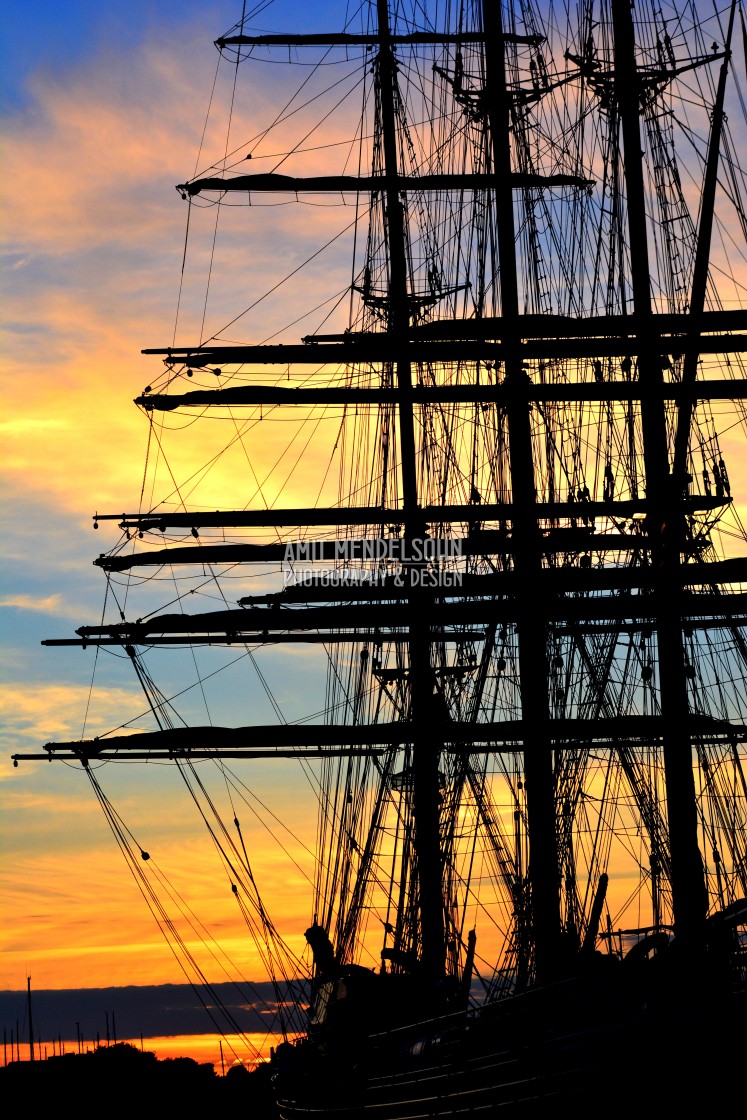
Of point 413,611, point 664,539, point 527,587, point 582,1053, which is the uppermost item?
point 413,611

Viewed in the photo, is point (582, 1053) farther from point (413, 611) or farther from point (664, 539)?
point (413, 611)

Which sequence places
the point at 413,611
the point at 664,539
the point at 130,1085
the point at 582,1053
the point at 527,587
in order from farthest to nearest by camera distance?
the point at 130,1085
the point at 413,611
the point at 527,587
the point at 664,539
the point at 582,1053

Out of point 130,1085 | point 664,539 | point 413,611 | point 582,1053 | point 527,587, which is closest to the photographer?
point 582,1053

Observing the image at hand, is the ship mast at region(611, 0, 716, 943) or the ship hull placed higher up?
the ship mast at region(611, 0, 716, 943)

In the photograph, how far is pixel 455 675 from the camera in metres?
40.8

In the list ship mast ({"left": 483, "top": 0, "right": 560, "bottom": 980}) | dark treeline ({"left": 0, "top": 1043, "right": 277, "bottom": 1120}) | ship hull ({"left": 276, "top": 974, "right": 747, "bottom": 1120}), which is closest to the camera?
ship hull ({"left": 276, "top": 974, "right": 747, "bottom": 1120})

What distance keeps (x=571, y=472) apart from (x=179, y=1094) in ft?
164

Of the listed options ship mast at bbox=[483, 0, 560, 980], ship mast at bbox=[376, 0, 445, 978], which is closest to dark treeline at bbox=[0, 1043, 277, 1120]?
ship mast at bbox=[376, 0, 445, 978]

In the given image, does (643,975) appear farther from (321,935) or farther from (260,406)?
(260,406)

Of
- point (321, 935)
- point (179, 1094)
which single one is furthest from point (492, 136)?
point (179, 1094)

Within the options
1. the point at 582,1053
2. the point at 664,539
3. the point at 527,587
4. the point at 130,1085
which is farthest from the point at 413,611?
the point at 130,1085

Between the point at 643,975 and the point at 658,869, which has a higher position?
the point at 658,869

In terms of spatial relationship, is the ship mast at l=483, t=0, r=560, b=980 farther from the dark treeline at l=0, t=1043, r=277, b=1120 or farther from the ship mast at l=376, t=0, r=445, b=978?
the dark treeline at l=0, t=1043, r=277, b=1120

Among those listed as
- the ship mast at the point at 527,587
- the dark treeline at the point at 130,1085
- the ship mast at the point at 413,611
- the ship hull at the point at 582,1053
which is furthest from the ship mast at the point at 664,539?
the dark treeline at the point at 130,1085
